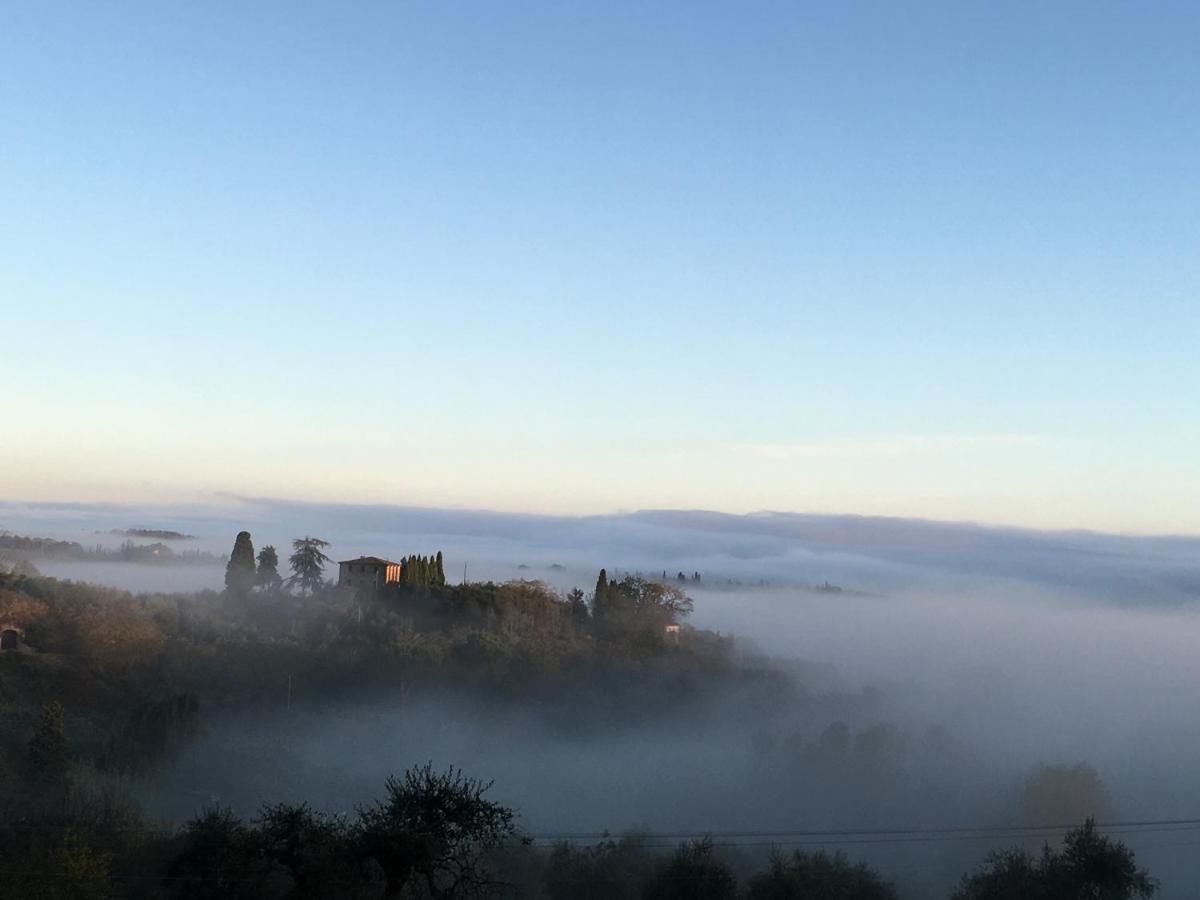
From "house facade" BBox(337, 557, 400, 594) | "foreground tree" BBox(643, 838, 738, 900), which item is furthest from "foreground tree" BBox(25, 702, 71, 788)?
"house facade" BBox(337, 557, 400, 594)

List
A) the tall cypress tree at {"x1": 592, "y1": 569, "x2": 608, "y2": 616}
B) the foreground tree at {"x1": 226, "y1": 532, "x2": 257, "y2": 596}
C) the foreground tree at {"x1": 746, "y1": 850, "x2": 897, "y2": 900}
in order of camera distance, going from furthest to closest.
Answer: the tall cypress tree at {"x1": 592, "y1": 569, "x2": 608, "y2": 616}
the foreground tree at {"x1": 226, "y1": 532, "x2": 257, "y2": 596}
the foreground tree at {"x1": 746, "y1": 850, "x2": 897, "y2": 900}

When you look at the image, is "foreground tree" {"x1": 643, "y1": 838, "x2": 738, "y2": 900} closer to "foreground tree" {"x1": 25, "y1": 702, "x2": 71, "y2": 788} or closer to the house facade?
"foreground tree" {"x1": 25, "y1": 702, "x2": 71, "y2": 788}

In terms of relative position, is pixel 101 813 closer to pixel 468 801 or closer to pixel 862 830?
pixel 468 801

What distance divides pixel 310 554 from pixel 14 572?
20290mm

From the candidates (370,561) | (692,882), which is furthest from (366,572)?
(692,882)

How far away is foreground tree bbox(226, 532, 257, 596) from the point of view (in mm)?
68250

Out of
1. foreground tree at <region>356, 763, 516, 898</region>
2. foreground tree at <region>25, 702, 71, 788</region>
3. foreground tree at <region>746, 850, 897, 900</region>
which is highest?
foreground tree at <region>356, 763, 516, 898</region>

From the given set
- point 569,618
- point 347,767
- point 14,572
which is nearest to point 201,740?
point 347,767

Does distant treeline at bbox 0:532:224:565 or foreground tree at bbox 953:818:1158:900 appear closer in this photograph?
foreground tree at bbox 953:818:1158:900

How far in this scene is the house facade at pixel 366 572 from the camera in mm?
80875

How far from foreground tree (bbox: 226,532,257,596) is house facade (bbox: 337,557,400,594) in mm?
11670

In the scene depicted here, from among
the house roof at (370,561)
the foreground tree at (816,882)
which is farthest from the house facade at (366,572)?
the foreground tree at (816,882)

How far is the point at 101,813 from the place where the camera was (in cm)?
2852

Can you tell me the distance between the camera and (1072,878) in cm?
2948
